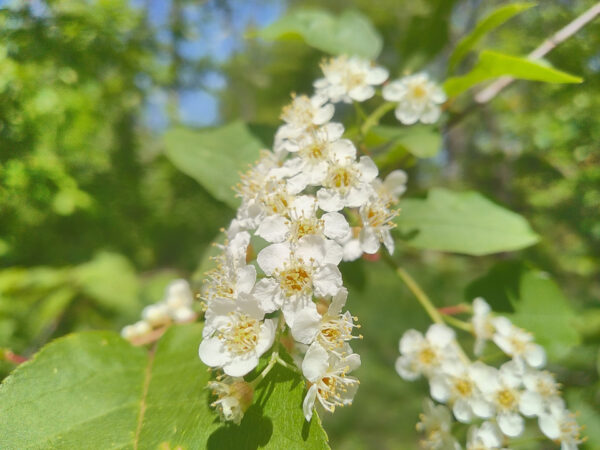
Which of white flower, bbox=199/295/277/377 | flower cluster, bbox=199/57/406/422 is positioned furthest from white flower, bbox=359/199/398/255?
white flower, bbox=199/295/277/377

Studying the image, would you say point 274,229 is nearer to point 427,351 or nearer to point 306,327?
point 306,327

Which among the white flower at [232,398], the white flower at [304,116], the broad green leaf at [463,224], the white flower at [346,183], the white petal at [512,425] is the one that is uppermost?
the white flower at [304,116]

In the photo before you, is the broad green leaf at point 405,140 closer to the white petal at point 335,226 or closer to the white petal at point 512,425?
the white petal at point 335,226

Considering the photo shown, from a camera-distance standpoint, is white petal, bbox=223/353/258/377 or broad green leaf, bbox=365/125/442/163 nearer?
white petal, bbox=223/353/258/377

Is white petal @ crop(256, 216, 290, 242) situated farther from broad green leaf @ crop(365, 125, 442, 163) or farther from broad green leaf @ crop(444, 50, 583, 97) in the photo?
broad green leaf @ crop(444, 50, 583, 97)

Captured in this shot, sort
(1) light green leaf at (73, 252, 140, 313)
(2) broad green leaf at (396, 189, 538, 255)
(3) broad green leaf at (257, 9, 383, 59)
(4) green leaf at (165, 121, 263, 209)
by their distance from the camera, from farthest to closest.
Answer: (1) light green leaf at (73, 252, 140, 313), (3) broad green leaf at (257, 9, 383, 59), (4) green leaf at (165, 121, 263, 209), (2) broad green leaf at (396, 189, 538, 255)

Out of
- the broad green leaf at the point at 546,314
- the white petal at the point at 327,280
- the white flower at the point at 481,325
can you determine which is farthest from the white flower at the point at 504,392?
the white petal at the point at 327,280

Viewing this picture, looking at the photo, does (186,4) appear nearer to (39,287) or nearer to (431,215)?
(39,287)
